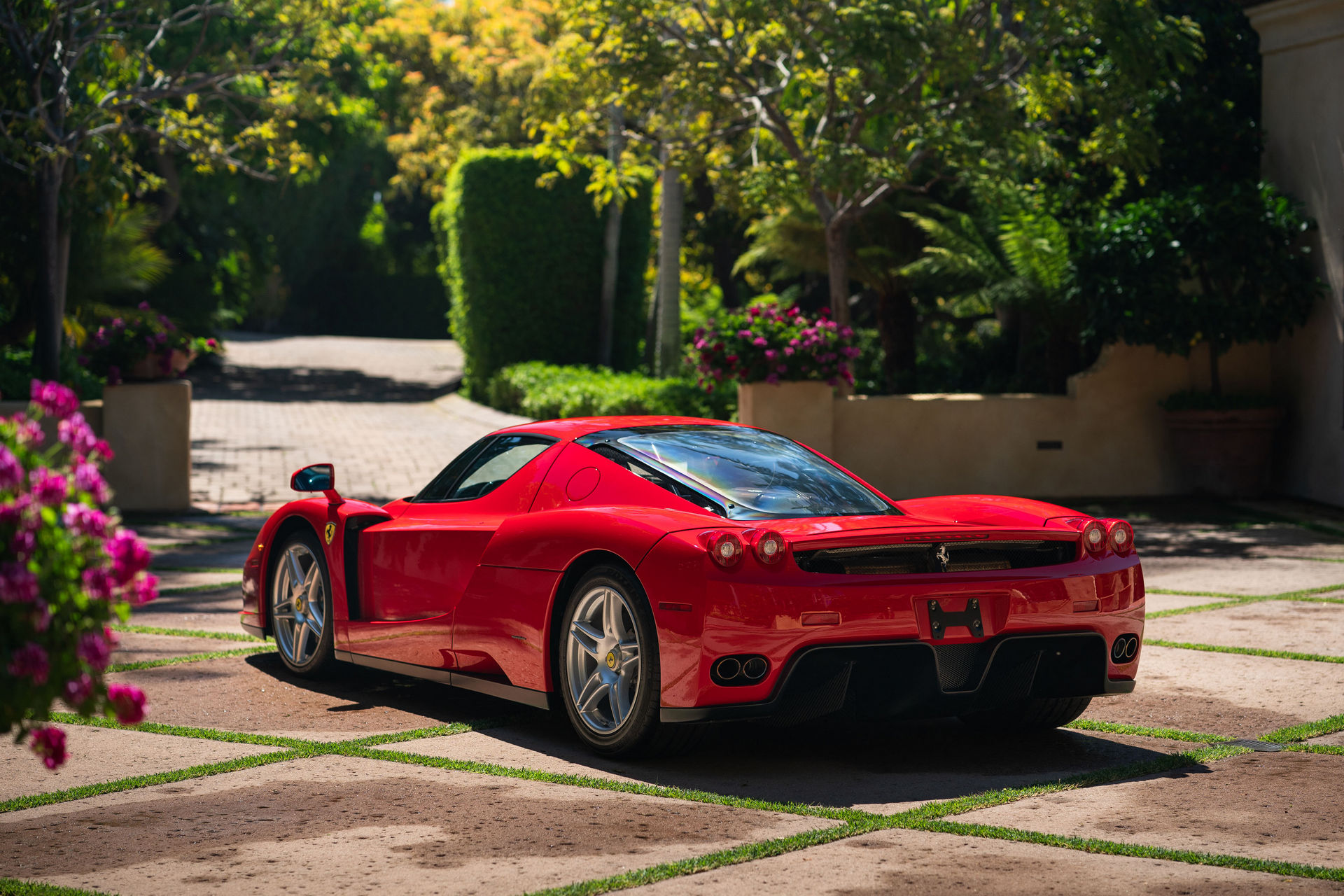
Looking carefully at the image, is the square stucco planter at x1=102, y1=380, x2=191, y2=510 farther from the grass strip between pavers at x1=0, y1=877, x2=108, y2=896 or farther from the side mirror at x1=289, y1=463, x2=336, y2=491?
the grass strip between pavers at x1=0, y1=877, x2=108, y2=896

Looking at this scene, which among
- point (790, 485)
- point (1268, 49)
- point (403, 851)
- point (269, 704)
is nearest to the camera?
point (403, 851)

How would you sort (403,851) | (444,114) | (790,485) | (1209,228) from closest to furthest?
1. (403,851)
2. (790,485)
3. (1209,228)
4. (444,114)

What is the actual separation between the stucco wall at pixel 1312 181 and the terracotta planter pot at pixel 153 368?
11500 mm

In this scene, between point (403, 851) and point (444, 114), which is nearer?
point (403, 851)

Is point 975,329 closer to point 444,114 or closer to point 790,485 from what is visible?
point 444,114

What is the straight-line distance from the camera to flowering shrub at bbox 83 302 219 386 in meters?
15.0

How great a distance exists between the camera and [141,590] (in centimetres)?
282

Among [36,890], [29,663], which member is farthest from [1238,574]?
[29,663]

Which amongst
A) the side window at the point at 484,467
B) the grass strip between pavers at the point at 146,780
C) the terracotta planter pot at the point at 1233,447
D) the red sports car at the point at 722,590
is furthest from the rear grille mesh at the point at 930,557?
the terracotta planter pot at the point at 1233,447

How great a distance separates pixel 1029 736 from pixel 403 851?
2717 millimetres

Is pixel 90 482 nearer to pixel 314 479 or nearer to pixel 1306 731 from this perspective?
pixel 314 479

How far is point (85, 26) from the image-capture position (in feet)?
52.2

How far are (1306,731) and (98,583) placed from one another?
15.5ft

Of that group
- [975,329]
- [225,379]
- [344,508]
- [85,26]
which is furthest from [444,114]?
[344,508]
